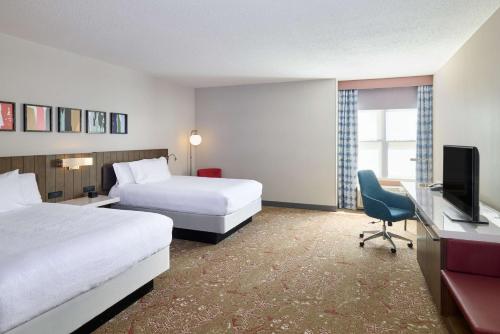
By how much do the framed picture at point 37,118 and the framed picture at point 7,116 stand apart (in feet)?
0.43

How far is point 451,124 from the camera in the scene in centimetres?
456

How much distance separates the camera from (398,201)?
177 inches

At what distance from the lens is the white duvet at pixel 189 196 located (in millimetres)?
4234

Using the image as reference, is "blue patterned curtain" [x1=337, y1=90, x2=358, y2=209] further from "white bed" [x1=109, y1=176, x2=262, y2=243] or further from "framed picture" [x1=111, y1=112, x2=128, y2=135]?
"framed picture" [x1=111, y1=112, x2=128, y2=135]

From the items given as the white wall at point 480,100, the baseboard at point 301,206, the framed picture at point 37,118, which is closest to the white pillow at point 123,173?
the framed picture at point 37,118

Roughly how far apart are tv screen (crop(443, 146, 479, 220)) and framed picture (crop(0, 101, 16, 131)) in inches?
184

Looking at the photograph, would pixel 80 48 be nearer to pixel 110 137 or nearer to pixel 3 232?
pixel 110 137

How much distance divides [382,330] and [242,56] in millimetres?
3688

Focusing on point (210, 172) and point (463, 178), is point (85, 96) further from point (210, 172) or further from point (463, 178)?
point (463, 178)

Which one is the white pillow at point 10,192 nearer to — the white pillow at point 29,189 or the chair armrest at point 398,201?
the white pillow at point 29,189

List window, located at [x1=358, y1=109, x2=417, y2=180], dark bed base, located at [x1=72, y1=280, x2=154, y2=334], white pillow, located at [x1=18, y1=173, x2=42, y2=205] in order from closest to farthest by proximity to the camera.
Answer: dark bed base, located at [x1=72, y1=280, x2=154, y2=334] < white pillow, located at [x1=18, y1=173, x2=42, y2=205] < window, located at [x1=358, y1=109, x2=417, y2=180]

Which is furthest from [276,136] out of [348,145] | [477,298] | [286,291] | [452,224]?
[477,298]

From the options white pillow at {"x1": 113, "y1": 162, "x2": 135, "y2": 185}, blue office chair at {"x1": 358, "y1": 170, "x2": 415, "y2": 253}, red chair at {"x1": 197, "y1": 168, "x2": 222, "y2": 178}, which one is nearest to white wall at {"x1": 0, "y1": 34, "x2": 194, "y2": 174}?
white pillow at {"x1": 113, "y1": 162, "x2": 135, "y2": 185}

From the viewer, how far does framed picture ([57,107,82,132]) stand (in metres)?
4.20
